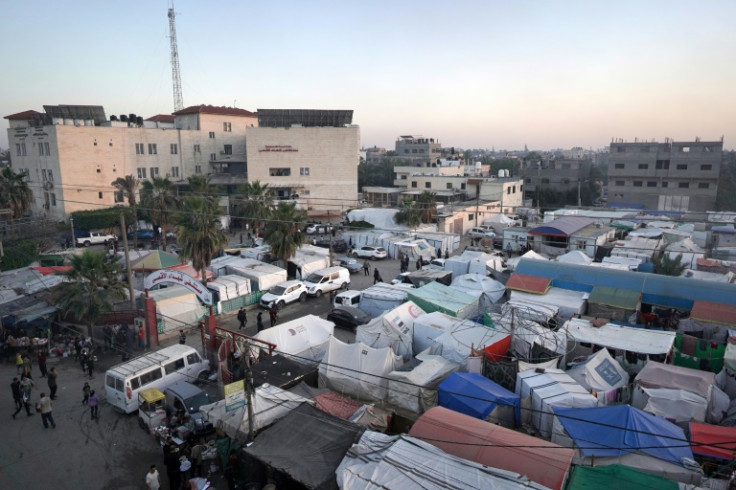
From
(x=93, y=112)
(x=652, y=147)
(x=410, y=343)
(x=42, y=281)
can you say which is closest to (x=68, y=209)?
(x=93, y=112)

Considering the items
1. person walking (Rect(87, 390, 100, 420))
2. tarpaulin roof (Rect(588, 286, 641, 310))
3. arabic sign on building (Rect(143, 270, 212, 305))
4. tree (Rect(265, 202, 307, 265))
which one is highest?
tree (Rect(265, 202, 307, 265))

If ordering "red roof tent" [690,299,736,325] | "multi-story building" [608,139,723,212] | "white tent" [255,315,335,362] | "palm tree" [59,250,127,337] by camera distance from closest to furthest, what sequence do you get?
"white tent" [255,315,335,362]
"red roof tent" [690,299,736,325]
"palm tree" [59,250,127,337]
"multi-story building" [608,139,723,212]

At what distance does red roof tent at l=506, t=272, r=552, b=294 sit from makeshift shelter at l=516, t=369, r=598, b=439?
27.6 ft

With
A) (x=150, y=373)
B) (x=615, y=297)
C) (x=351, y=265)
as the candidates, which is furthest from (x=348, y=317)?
(x=615, y=297)

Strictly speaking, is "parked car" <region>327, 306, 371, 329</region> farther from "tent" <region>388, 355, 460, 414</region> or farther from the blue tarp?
the blue tarp

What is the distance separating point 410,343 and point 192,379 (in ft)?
24.6

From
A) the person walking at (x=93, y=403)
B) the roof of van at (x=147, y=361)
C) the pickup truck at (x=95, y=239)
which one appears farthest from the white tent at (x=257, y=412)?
the pickup truck at (x=95, y=239)

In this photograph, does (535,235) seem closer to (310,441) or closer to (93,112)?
(310,441)

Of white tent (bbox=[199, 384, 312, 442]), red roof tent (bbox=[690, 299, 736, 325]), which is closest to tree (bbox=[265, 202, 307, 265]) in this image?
white tent (bbox=[199, 384, 312, 442])

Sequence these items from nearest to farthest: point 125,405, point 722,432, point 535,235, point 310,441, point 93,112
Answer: point 310,441 → point 722,432 → point 125,405 → point 535,235 → point 93,112

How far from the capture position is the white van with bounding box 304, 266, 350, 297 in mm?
25297

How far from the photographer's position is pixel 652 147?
63812 millimetres

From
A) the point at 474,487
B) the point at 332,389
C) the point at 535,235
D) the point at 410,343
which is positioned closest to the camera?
the point at 474,487

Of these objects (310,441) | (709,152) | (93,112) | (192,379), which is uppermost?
(93,112)
